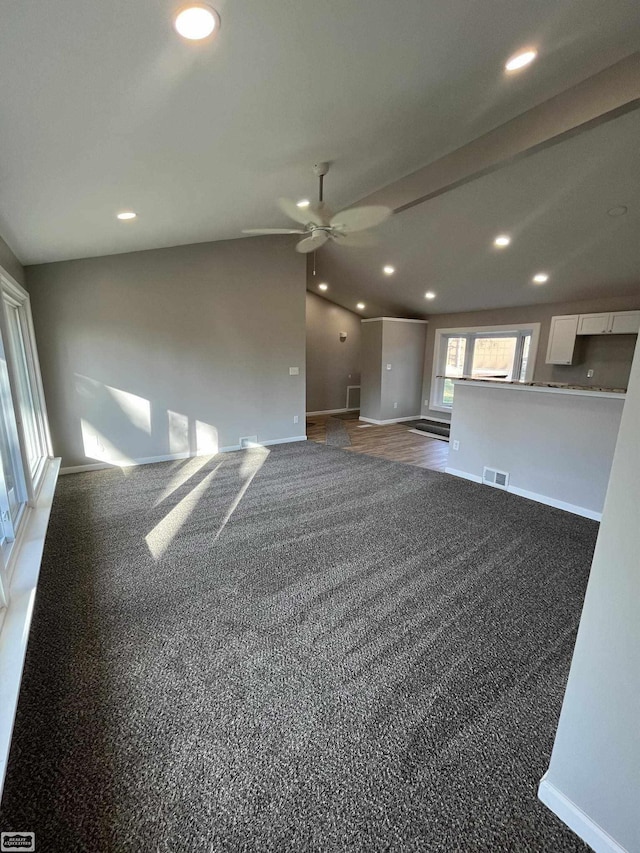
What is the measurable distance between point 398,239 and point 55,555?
17.3ft

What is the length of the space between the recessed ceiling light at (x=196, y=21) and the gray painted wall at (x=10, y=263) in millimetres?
2618

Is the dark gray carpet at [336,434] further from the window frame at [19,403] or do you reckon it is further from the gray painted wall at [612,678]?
the gray painted wall at [612,678]

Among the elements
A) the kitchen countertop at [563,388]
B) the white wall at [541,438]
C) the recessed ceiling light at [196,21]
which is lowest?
the white wall at [541,438]

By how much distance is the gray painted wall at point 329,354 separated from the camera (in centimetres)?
834

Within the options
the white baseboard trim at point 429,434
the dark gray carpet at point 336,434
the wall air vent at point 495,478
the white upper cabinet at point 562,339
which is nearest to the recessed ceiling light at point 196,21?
the wall air vent at point 495,478

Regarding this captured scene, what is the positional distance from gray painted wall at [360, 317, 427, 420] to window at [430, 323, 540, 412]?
0.42m

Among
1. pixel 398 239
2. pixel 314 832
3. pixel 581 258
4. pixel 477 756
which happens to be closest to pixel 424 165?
pixel 398 239

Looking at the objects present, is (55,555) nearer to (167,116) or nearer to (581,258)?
(167,116)

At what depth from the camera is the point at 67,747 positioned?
4.73ft

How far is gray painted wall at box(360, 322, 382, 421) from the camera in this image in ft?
25.2

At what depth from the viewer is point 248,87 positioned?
5.76ft

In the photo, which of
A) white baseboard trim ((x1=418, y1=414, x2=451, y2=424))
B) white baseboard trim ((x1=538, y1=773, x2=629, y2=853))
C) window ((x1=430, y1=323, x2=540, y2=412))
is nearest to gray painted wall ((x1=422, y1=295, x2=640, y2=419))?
window ((x1=430, y1=323, x2=540, y2=412))

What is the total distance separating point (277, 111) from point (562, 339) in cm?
530

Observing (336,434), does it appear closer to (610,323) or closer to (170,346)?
(170,346)
